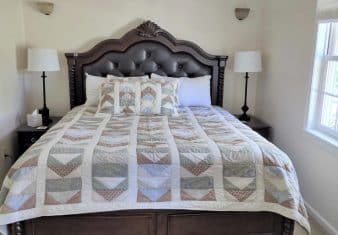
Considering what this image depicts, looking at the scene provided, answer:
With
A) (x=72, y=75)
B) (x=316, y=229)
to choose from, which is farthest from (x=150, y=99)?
(x=316, y=229)

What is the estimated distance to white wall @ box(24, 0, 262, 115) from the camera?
3775 mm

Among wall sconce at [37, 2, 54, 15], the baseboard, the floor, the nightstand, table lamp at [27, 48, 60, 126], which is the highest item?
wall sconce at [37, 2, 54, 15]

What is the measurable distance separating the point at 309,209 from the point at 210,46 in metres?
2.11

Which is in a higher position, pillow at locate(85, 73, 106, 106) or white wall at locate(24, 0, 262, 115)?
white wall at locate(24, 0, 262, 115)

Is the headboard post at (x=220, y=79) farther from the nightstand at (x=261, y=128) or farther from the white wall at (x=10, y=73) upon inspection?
the white wall at (x=10, y=73)

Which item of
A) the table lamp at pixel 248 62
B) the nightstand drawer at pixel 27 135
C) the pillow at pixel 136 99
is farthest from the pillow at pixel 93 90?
the table lamp at pixel 248 62

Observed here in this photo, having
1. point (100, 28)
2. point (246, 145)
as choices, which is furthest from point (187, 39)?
point (246, 145)

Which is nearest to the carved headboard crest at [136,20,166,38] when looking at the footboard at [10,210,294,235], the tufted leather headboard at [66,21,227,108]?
the tufted leather headboard at [66,21,227,108]

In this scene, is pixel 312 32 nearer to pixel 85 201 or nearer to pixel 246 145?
pixel 246 145

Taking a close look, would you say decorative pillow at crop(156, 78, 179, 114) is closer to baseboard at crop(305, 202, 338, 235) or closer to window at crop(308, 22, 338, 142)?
window at crop(308, 22, 338, 142)

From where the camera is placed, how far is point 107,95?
10.8 feet

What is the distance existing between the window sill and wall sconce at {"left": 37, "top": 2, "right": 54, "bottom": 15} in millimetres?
2906

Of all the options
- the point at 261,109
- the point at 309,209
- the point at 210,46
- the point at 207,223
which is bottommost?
the point at 309,209

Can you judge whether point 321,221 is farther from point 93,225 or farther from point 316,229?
point 93,225
